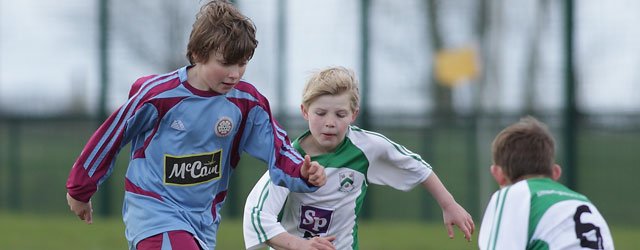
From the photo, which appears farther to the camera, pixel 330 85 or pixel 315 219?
pixel 315 219

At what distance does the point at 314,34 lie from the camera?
13805 millimetres

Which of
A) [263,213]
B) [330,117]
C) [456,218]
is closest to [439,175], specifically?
[456,218]

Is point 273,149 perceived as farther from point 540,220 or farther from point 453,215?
point 540,220

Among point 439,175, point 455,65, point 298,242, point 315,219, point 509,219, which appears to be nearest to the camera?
point 509,219

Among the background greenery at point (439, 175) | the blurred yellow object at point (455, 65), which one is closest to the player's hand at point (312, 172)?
the background greenery at point (439, 175)

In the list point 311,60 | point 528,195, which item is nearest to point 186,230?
point 528,195

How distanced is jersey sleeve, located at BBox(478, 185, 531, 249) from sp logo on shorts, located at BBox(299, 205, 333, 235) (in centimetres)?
91

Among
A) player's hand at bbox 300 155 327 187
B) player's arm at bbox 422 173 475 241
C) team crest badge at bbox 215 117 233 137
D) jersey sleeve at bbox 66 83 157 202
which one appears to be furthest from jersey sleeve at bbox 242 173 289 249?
player's arm at bbox 422 173 475 241

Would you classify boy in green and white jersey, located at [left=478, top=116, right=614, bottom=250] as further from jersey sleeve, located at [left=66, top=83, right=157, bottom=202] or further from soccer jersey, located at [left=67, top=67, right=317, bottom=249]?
jersey sleeve, located at [left=66, top=83, right=157, bottom=202]

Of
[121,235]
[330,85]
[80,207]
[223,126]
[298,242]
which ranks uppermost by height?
[330,85]

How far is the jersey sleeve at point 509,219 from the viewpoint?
4840 mm

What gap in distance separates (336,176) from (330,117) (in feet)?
1.04

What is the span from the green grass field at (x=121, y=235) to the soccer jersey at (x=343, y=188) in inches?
180

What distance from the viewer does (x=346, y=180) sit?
5641 mm
